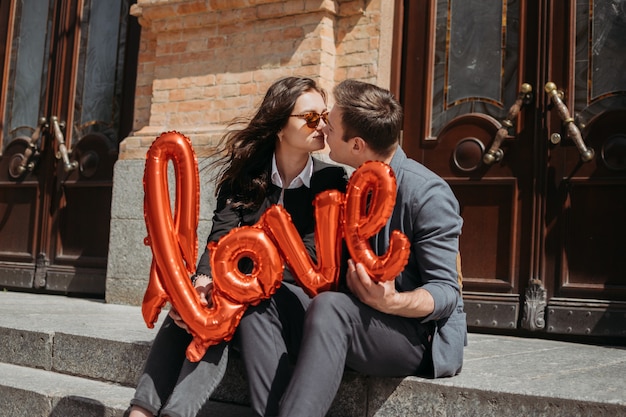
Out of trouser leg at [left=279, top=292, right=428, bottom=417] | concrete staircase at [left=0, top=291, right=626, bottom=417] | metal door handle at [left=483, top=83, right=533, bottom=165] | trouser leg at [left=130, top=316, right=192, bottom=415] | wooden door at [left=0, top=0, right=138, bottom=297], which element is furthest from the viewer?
wooden door at [left=0, top=0, right=138, bottom=297]

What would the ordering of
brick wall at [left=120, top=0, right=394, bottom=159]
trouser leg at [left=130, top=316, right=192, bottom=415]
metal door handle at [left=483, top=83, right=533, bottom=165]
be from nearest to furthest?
trouser leg at [left=130, top=316, right=192, bottom=415], metal door handle at [left=483, top=83, right=533, bottom=165], brick wall at [left=120, top=0, right=394, bottom=159]

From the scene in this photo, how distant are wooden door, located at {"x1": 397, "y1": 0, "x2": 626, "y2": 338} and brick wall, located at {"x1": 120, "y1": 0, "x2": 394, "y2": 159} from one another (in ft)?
1.55

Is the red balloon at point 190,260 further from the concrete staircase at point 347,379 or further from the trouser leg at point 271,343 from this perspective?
the concrete staircase at point 347,379

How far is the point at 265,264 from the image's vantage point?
2992 millimetres

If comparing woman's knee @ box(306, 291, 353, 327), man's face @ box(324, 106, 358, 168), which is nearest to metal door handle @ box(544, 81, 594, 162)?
man's face @ box(324, 106, 358, 168)

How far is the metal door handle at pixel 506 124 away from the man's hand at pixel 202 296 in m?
2.57

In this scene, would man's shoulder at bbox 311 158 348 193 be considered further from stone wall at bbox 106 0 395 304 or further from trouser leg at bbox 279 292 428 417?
stone wall at bbox 106 0 395 304

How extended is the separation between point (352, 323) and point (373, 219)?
0.36 metres

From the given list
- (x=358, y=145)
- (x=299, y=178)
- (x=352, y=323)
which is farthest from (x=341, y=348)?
(x=299, y=178)

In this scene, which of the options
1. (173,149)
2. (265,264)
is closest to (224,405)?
(265,264)

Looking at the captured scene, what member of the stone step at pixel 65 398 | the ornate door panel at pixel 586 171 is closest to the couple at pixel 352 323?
the stone step at pixel 65 398

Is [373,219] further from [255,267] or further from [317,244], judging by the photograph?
[255,267]

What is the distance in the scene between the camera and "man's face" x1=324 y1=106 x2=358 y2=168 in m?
3.13

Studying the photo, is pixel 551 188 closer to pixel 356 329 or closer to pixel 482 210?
pixel 482 210
